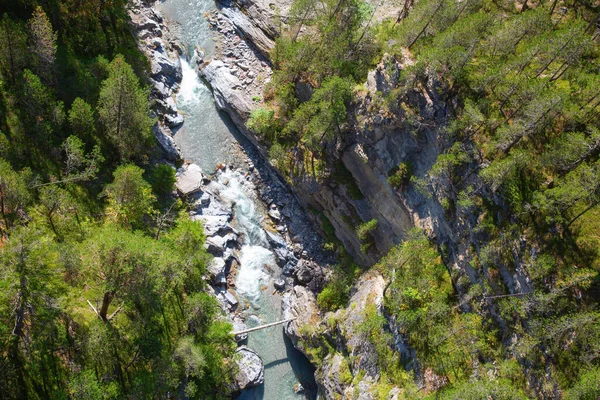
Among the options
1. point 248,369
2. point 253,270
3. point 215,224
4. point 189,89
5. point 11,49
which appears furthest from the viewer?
point 189,89

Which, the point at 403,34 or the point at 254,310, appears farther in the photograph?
the point at 254,310

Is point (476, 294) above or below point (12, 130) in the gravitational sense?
above

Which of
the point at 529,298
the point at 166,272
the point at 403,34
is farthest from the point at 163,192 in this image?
the point at 529,298

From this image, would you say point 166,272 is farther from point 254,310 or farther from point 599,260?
point 599,260

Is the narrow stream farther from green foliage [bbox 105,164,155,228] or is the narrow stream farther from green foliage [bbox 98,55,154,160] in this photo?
green foliage [bbox 105,164,155,228]

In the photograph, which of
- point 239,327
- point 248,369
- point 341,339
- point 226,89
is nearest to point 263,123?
point 226,89

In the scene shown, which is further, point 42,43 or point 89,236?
point 42,43

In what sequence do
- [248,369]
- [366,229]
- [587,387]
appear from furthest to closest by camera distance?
[366,229] < [248,369] < [587,387]

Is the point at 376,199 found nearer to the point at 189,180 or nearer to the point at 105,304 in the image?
the point at 189,180
